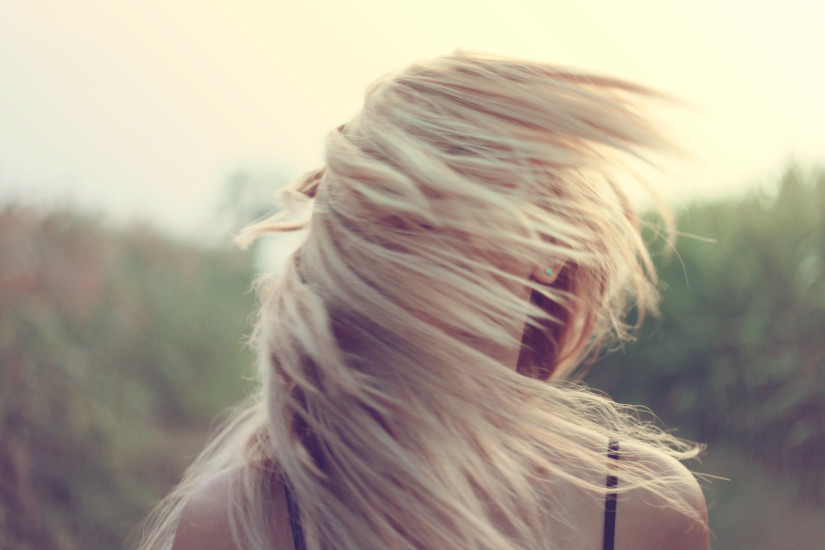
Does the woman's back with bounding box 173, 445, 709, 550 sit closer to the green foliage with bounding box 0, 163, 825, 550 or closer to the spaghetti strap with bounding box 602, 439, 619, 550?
the spaghetti strap with bounding box 602, 439, 619, 550

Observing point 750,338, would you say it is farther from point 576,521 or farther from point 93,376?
point 93,376

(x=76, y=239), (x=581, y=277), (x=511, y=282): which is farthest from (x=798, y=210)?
(x=76, y=239)

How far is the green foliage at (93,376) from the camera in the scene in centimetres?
258

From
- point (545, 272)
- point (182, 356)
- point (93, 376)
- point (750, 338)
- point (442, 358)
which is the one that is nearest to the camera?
point (442, 358)

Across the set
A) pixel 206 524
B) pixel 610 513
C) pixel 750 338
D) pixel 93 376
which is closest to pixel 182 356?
pixel 93 376

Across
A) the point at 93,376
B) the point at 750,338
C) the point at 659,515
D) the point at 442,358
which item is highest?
the point at 442,358

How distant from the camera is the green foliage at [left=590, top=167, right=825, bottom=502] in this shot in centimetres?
351

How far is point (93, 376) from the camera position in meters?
2.93

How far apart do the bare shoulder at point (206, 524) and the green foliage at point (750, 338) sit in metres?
3.06

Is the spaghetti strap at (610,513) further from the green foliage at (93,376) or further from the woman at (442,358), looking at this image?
the green foliage at (93,376)

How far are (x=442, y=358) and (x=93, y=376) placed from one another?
2.66 meters

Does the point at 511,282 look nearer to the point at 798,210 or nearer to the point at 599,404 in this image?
the point at 599,404

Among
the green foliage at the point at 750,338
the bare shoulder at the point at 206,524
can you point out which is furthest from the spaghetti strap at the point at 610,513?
the green foliage at the point at 750,338

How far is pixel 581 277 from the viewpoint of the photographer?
1.27 metres
